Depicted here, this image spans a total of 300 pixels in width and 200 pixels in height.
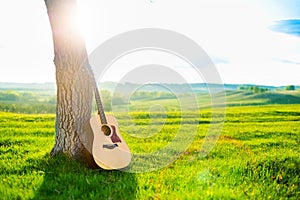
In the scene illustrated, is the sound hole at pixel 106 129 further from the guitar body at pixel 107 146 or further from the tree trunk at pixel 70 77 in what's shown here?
the tree trunk at pixel 70 77

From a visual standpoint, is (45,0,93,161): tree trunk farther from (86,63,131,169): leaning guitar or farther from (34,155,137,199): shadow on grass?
(34,155,137,199): shadow on grass

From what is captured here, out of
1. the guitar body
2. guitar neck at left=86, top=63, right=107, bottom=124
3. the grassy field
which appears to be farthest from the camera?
guitar neck at left=86, top=63, right=107, bottom=124

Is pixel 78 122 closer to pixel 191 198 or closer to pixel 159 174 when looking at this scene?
pixel 159 174

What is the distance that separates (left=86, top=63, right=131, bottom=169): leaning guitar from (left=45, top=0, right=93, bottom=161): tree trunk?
0.15 m

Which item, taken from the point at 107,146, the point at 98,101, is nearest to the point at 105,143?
the point at 107,146

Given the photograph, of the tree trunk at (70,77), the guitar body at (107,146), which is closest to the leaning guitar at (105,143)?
the guitar body at (107,146)

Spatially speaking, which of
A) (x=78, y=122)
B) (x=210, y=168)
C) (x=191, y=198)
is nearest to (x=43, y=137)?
(x=78, y=122)

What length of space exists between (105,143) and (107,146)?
0.05m

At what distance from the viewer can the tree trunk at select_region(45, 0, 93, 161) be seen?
5.42 meters

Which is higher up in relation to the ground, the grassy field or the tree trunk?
the tree trunk

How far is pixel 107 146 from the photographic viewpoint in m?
5.28

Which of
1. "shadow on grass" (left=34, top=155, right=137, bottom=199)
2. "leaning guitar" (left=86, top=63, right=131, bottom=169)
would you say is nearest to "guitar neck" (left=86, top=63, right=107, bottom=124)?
"leaning guitar" (left=86, top=63, right=131, bottom=169)

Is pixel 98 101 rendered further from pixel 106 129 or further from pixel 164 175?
pixel 164 175

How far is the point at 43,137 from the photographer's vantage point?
8.02 meters
